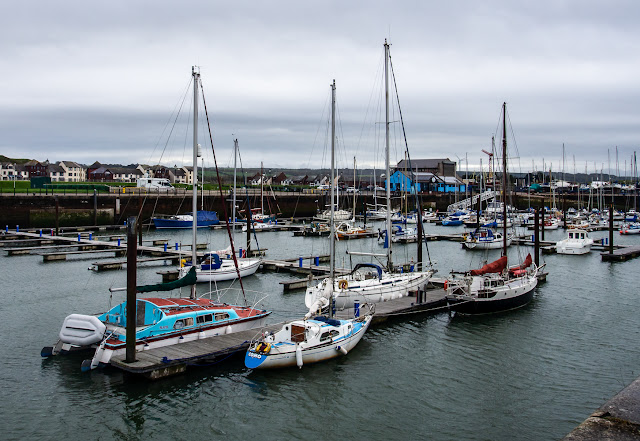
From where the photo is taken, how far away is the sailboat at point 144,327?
2289 centimetres

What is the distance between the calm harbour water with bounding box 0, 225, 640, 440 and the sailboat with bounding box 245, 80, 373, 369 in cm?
48

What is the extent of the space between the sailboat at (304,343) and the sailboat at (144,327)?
8.04ft

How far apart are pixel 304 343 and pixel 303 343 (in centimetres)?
6

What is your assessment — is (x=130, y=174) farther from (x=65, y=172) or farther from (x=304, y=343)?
(x=304, y=343)

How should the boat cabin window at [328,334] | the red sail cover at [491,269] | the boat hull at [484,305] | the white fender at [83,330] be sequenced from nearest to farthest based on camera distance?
the white fender at [83,330]
the boat cabin window at [328,334]
the boat hull at [484,305]
the red sail cover at [491,269]

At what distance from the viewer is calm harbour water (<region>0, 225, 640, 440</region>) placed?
18.7 m

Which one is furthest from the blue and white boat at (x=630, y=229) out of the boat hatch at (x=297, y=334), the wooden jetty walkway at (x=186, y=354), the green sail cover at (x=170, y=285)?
A: the green sail cover at (x=170, y=285)

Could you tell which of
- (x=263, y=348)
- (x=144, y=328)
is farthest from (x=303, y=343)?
(x=144, y=328)

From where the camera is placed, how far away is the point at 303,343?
23531 millimetres

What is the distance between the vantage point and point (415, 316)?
3216 centimetres

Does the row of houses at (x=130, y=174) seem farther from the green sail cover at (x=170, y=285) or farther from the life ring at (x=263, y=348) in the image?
the life ring at (x=263, y=348)

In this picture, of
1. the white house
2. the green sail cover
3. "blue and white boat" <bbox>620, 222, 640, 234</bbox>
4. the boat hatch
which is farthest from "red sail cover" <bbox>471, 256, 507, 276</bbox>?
the white house

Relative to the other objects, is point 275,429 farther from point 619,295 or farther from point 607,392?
point 619,295

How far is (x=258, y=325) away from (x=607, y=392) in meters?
15.3
